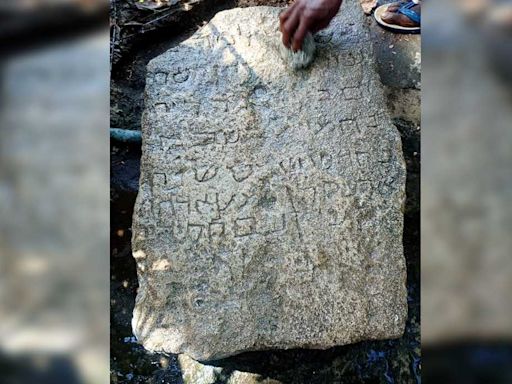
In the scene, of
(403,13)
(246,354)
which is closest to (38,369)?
(246,354)

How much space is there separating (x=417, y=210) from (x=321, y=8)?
836mm

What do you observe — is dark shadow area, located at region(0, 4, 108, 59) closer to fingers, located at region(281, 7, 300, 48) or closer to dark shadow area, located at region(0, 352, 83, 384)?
dark shadow area, located at region(0, 352, 83, 384)

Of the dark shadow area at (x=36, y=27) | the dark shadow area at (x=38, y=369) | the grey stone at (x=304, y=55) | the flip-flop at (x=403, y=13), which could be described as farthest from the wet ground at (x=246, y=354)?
the dark shadow area at (x=36, y=27)

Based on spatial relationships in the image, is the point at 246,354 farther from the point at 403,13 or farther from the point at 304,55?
the point at 403,13

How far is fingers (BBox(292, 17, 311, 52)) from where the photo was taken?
137 centimetres

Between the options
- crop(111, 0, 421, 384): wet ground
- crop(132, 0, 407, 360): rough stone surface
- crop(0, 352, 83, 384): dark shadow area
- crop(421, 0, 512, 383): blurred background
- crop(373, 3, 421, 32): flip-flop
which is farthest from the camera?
crop(373, 3, 421, 32): flip-flop

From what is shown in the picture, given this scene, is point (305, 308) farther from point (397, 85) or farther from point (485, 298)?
point (397, 85)

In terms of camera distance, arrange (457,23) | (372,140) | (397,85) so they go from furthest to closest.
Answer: (397,85) → (372,140) → (457,23)

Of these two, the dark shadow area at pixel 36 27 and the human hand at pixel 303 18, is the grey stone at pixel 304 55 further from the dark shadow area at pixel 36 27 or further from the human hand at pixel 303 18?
the dark shadow area at pixel 36 27

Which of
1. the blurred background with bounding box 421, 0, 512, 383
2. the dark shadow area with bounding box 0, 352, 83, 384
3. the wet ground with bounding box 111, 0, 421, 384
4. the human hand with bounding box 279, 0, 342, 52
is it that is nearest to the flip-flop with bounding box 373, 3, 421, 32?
the wet ground with bounding box 111, 0, 421, 384

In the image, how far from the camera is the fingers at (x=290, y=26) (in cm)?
138

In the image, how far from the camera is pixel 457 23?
408mm

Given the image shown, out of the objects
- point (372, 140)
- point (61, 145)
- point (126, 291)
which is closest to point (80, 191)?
point (61, 145)

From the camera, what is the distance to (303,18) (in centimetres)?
137
